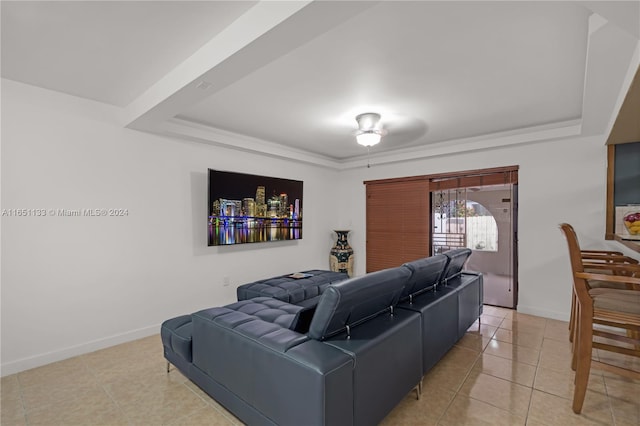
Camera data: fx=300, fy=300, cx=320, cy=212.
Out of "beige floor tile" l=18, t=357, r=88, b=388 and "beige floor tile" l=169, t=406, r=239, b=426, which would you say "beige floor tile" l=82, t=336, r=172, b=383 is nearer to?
"beige floor tile" l=18, t=357, r=88, b=388

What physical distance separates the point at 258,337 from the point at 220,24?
1.92m

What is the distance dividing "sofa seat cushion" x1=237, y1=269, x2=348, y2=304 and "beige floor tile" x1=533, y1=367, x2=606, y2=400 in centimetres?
221

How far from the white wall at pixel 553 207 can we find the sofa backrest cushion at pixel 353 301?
10.1ft

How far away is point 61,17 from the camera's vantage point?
1.83 m

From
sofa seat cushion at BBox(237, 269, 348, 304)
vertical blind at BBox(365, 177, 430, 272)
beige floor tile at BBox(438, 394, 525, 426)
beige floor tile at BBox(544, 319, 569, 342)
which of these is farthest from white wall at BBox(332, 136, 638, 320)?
sofa seat cushion at BBox(237, 269, 348, 304)

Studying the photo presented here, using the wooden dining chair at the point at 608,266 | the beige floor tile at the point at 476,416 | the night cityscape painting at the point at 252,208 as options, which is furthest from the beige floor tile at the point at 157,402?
the wooden dining chair at the point at 608,266

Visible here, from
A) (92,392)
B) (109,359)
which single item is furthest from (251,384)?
(109,359)

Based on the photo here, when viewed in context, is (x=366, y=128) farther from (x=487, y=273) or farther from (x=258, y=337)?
(x=487, y=273)

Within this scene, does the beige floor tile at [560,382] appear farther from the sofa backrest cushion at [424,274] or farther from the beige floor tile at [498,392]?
the sofa backrest cushion at [424,274]

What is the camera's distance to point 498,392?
2.26 metres

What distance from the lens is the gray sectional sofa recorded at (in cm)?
143

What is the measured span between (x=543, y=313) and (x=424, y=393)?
2763 mm

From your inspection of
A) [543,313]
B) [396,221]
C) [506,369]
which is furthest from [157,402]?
→ [543,313]

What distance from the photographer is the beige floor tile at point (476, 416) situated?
75.8 inches
